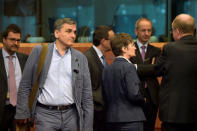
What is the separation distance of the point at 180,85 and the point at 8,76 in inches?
78.3

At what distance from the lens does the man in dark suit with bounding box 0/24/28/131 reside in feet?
14.9

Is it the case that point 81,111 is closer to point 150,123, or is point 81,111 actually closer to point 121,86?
point 121,86

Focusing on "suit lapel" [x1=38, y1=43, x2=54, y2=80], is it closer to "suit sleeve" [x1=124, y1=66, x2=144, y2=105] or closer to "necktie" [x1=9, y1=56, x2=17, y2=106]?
"suit sleeve" [x1=124, y1=66, x2=144, y2=105]

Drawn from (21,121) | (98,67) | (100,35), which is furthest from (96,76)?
(21,121)

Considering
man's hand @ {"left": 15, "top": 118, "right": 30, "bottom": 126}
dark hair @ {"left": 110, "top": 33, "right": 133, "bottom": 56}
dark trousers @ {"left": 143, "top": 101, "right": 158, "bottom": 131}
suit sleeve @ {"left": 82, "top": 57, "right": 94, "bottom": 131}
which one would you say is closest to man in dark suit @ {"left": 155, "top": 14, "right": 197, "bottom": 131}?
dark hair @ {"left": 110, "top": 33, "right": 133, "bottom": 56}

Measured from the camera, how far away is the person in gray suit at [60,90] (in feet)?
12.2

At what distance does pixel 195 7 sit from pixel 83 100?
463 centimetres

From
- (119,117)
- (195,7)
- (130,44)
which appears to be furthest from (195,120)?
(195,7)

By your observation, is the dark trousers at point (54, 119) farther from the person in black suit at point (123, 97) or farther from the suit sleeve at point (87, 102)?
the person in black suit at point (123, 97)

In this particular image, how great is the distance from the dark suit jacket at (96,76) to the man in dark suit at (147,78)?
0.43 metres

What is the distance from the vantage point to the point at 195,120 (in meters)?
3.64

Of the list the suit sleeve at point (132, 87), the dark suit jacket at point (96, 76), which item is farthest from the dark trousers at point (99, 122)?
the suit sleeve at point (132, 87)

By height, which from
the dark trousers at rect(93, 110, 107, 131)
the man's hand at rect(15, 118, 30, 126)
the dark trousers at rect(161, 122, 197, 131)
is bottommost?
the dark trousers at rect(93, 110, 107, 131)

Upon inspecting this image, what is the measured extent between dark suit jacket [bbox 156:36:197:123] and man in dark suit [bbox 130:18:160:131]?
2.67ft
